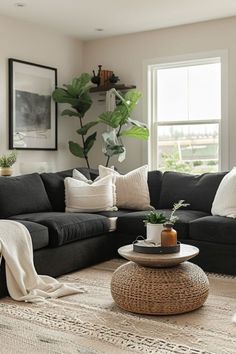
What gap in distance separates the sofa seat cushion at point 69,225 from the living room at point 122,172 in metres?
0.01

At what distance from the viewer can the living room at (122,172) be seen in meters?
2.80

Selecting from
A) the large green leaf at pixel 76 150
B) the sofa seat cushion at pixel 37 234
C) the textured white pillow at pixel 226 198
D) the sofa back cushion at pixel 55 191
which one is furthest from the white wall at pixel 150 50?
the sofa seat cushion at pixel 37 234

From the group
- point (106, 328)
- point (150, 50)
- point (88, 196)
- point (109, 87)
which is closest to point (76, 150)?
point (109, 87)

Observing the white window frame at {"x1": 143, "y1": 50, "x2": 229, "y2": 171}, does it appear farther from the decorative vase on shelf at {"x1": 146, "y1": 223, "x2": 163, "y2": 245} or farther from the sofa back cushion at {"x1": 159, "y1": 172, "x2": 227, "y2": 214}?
the decorative vase on shelf at {"x1": 146, "y1": 223, "x2": 163, "y2": 245}

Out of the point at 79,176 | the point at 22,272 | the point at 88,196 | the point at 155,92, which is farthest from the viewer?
the point at 155,92

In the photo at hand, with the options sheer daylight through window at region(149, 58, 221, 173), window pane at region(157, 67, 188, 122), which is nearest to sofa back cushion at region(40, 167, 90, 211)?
sheer daylight through window at region(149, 58, 221, 173)

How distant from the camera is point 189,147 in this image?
19.0 ft

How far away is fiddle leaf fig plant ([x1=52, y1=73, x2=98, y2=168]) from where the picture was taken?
5777 millimetres

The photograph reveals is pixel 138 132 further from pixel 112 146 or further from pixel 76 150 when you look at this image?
pixel 76 150

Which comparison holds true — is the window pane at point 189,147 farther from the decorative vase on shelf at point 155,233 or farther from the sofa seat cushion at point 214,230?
the decorative vase on shelf at point 155,233

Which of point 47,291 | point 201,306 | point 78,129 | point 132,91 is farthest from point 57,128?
point 201,306

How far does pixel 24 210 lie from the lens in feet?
14.7

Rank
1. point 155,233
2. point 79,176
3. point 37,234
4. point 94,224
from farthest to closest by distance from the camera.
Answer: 1. point 79,176
2. point 94,224
3. point 37,234
4. point 155,233

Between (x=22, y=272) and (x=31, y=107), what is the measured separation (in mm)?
2667
